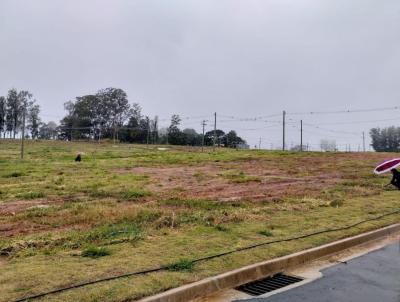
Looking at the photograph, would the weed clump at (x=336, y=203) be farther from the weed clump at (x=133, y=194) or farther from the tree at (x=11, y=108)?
the tree at (x=11, y=108)

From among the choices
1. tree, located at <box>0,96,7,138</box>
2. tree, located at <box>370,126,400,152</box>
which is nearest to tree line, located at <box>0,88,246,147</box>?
tree, located at <box>0,96,7,138</box>

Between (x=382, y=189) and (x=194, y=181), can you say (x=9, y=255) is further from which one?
(x=382, y=189)

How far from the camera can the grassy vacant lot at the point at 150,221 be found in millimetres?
5336

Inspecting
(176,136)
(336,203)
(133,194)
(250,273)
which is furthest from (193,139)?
(250,273)

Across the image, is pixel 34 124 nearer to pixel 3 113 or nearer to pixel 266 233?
pixel 3 113

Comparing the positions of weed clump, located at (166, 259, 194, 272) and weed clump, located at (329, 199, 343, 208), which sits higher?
weed clump, located at (329, 199, 343, 208)

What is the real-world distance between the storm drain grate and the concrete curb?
0.26ft

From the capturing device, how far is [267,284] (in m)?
5.82

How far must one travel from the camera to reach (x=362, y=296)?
5312 millimetres

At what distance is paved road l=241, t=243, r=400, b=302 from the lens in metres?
5.23

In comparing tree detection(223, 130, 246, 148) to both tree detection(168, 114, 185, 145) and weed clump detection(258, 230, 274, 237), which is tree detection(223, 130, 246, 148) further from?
weed clump detection(258, 230, 274, 237)

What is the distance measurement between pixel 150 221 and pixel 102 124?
282ft

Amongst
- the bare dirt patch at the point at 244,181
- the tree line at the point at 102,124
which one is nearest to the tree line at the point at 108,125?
the tree line at the point at 102,124

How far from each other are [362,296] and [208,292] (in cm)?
188
